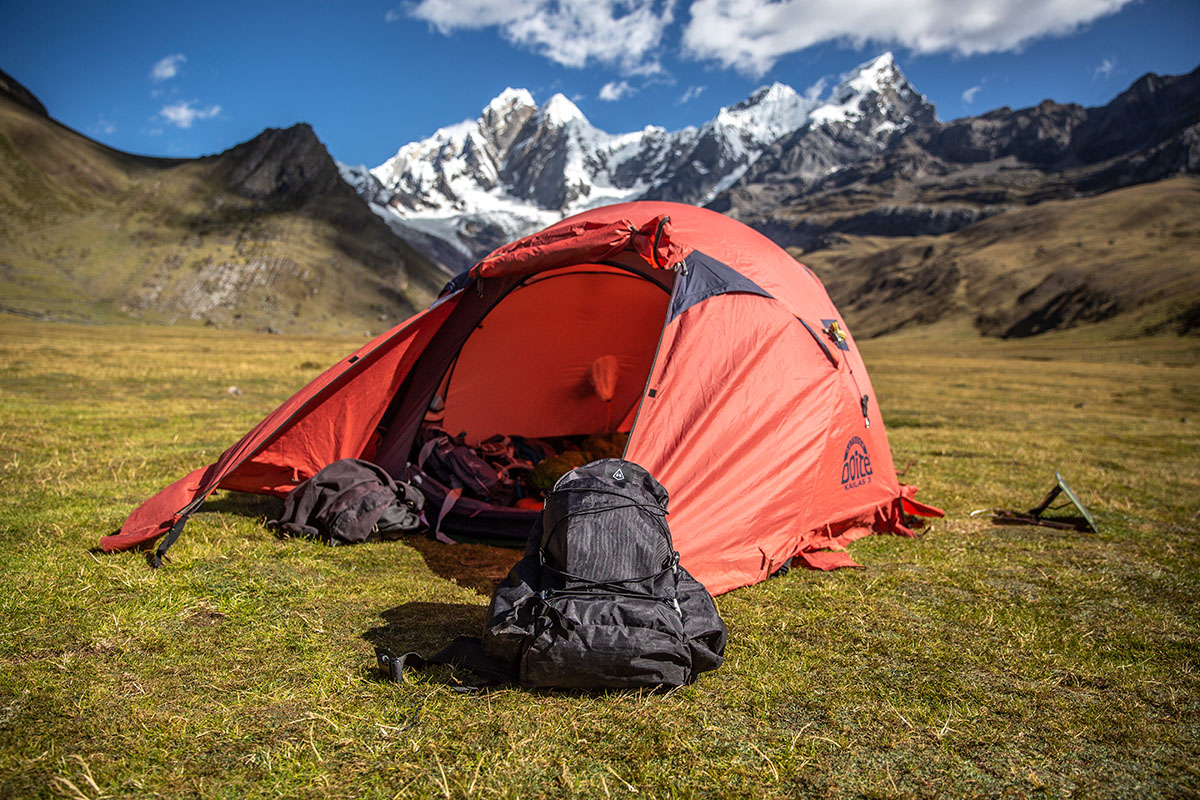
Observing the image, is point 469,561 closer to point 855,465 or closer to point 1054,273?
point 855,465

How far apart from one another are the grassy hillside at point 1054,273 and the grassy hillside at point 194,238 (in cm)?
11741

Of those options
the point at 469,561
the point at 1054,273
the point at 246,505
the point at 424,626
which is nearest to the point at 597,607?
the point at 424,626

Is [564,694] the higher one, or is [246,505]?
[246,505]

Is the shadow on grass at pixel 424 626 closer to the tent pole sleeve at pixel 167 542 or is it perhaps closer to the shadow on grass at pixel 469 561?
the shadow on grass at pixel 469 561

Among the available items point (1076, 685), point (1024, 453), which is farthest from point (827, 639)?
point (1024, 453)

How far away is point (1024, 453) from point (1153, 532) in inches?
223

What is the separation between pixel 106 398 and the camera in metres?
16.3

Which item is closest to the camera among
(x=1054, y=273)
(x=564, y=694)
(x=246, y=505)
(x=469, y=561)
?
(x=564, y=694)

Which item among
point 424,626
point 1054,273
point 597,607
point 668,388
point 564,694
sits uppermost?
point 1054,273

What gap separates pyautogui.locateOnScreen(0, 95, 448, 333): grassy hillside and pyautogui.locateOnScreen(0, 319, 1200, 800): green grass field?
114160mm

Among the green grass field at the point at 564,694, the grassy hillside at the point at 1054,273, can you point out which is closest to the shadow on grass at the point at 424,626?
the green grass field at the point at 564,694

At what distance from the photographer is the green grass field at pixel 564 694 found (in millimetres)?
3439

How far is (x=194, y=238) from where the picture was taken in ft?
492

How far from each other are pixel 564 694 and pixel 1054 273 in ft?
446
